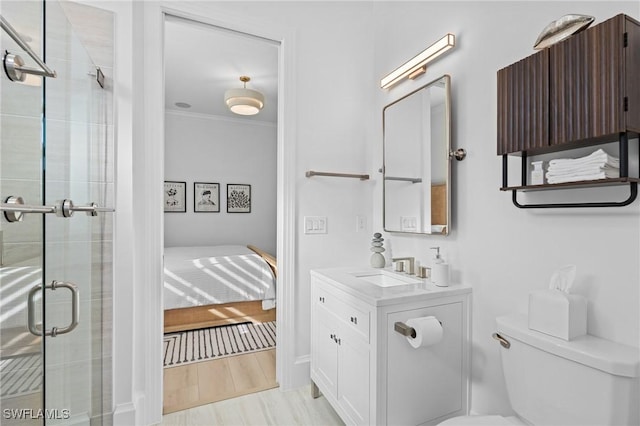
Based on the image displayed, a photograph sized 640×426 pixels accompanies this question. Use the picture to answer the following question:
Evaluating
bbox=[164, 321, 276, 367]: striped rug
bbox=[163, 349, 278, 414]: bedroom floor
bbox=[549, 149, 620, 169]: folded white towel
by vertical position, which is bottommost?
bbox=[164, 321, 276, 367]: striped rug

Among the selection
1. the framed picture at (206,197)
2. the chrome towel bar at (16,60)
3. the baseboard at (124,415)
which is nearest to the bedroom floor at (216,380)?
the baseboard at (124,415)

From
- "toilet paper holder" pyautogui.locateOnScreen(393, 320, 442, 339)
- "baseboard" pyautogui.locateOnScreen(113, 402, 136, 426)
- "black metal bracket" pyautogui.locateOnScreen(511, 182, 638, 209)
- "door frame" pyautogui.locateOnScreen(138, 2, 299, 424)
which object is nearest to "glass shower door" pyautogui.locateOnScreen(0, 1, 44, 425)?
"door frame" pyautogui.locateOnScreen(138, 2, 299, 424)

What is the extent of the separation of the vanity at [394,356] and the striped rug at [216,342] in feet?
3.96

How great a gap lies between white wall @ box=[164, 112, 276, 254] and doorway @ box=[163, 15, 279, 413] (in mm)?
15

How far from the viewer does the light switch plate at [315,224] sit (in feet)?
7.04

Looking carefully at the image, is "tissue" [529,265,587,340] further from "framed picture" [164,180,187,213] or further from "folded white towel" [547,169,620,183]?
"framed picture" [164,180,187,213]

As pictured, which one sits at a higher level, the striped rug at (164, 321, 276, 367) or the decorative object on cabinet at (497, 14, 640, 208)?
the decorative object on cabinet at (497, 14, 640, 208)

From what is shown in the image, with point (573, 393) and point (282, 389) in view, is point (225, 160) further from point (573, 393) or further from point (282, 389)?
point (573, 393)

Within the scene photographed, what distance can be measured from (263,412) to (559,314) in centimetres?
159

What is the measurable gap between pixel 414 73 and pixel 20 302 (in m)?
2.06

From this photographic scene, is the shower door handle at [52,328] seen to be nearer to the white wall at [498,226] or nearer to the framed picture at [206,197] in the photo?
the white wall at [498,226]

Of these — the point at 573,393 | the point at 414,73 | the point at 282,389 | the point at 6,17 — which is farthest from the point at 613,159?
the point at 282,389

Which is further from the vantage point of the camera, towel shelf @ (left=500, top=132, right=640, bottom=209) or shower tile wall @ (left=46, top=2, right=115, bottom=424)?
shower tile wall @ (left=46, top=2, right=115, bottom=424)

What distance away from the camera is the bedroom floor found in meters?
1.96
